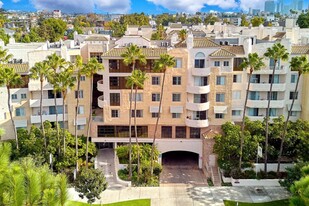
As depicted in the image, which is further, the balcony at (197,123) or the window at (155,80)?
the balcony at (197,123)

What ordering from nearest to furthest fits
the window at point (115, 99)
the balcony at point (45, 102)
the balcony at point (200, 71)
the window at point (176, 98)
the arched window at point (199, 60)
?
the balcony at point (200, 71) → the balcony at point (45, 102) → the arched window at point (199, 60) → the window at point (115, 99) → the window at point (176, 98)

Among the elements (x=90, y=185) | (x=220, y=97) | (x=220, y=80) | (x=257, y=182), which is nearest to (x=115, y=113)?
(x=220, y=97)

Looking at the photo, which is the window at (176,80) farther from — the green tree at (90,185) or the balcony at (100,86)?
the green tree at (90,185)

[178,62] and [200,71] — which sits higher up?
[178,62]

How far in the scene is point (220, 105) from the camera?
159 ft

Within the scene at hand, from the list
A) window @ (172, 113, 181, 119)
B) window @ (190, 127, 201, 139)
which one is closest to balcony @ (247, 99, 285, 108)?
window @ (190, 127, 201, 139)

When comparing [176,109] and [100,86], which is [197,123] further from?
[100,86]

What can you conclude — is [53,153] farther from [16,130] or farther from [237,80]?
[237,80]

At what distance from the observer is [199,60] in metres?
47.2

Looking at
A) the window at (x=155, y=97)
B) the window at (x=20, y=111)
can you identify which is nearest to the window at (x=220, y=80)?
the window at (x=155, y=97)

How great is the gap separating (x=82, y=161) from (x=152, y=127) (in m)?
9.72

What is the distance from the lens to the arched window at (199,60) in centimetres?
4704

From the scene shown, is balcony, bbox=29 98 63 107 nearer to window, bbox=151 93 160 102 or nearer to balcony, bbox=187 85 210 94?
window, bbox=151 93 160 102

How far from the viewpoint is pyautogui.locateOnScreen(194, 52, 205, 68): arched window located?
154 ft
